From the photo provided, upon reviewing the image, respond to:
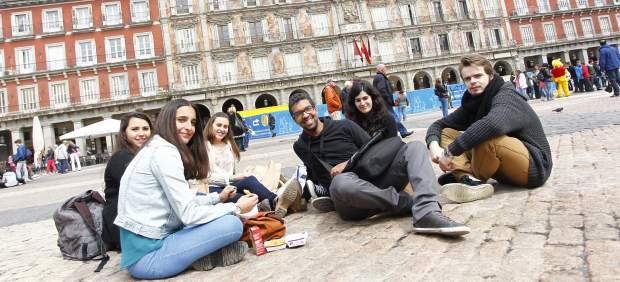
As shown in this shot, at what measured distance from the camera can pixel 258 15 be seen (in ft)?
86.2

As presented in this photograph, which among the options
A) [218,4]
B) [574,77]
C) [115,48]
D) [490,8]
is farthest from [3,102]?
[490,8]

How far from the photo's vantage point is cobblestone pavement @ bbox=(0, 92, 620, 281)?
1.61 m

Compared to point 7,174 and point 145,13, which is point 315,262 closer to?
point 7,174

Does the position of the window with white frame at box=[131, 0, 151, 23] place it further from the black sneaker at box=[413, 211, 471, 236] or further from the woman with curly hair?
the black sneaker at box=[413, 211, 471, 236]

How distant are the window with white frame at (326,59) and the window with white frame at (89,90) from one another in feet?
56.7

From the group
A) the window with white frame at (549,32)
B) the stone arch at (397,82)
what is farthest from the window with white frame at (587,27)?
the stone arch at (397,82)

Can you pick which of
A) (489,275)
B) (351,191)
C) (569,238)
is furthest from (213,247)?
(569,238)

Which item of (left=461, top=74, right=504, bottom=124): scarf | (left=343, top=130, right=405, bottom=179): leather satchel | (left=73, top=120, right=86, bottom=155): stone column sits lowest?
(left=343, top=130, right=405, bottom=179): leather satchel

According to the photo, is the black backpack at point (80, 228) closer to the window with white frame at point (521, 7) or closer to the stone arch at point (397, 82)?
the stone arch at point (397, 82)

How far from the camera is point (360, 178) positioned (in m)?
2.61

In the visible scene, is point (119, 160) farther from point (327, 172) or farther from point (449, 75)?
point (449, 75)

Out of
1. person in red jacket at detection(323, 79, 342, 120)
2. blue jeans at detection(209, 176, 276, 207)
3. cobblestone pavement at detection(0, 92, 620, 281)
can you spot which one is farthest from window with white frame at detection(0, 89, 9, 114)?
blue jeans at detection(209, 176, 276, 207)

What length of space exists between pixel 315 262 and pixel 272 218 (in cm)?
54

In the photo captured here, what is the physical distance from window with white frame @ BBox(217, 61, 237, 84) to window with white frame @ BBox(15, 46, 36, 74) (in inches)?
538
